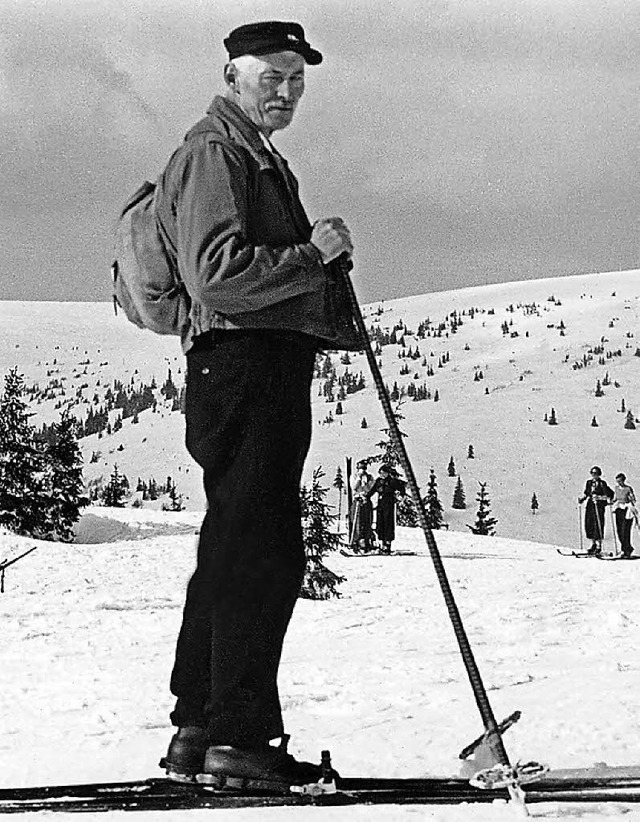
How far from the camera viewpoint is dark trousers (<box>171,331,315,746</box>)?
2818mm

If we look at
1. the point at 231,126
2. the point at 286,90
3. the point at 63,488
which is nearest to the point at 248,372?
the point at 231,126

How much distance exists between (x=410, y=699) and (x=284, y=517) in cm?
149

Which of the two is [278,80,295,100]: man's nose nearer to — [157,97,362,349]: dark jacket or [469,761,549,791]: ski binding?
[157,97,362,349]: dark jacket

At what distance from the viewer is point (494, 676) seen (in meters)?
4.53

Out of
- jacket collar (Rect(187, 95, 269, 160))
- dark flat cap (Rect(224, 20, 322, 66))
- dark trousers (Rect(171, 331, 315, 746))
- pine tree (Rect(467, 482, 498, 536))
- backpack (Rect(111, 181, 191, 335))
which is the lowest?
pine tree (Rect(467, 482, 498, 536))

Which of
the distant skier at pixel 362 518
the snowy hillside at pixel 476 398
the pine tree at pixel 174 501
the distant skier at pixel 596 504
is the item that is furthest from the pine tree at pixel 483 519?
the distant skier at pixel 362 518

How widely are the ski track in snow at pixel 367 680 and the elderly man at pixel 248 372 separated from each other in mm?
294

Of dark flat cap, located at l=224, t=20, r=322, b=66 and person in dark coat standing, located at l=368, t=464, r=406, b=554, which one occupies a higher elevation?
dark flat cap, located at l=224, t=20, r=322, b=66

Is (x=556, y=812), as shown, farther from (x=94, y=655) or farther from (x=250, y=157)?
(x=94, y=655)

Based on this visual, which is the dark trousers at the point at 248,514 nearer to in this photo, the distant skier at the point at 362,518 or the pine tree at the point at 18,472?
the distant skier at the point at 362,518

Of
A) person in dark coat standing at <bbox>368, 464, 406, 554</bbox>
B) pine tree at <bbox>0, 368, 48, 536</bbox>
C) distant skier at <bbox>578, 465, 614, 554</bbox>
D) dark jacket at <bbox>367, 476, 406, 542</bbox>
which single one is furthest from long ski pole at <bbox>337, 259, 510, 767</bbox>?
pine tree at <bbox>0, 368, 48, 536</bbox>

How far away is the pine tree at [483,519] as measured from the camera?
3162 cm

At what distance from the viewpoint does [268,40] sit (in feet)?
9.73

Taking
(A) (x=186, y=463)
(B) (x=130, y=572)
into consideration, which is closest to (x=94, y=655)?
(B) (x=130, y=572)
